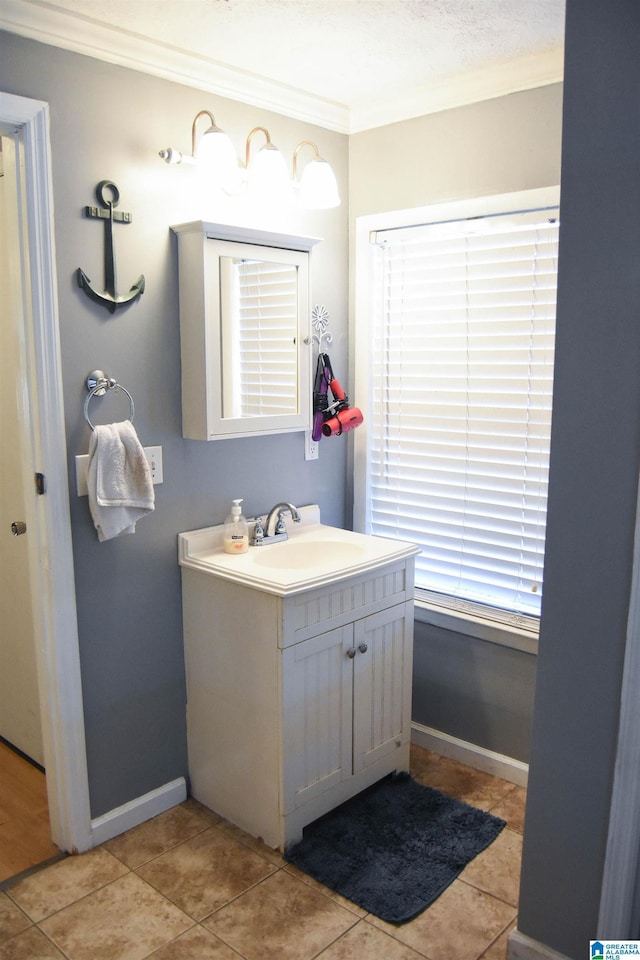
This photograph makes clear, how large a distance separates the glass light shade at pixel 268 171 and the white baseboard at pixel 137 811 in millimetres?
→ 2024

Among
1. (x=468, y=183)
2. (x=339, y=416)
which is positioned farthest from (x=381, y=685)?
(x=468, y=183)

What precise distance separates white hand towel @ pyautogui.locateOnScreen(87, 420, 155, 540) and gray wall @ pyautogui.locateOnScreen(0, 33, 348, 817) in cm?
7

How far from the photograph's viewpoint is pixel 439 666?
289 centimetres

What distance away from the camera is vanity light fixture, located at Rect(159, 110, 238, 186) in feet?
7.55

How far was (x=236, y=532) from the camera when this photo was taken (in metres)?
2.60

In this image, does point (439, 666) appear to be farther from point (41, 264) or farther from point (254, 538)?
point (41, 264)

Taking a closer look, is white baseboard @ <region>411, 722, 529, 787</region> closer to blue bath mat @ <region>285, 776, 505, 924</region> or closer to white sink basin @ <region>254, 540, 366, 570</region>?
blue bath mat @ <region>285, 776, 505, 924</region>

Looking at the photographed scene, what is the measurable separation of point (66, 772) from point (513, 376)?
1913 millimetres

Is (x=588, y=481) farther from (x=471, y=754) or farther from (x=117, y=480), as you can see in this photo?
(x=471, y=754)

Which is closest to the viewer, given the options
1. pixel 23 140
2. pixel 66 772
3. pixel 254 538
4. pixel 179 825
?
pixel 23 140

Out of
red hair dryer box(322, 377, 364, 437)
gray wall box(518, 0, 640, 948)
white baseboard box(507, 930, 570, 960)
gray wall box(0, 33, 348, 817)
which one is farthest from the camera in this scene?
red hair dryer box(322, 377, 364, 437)

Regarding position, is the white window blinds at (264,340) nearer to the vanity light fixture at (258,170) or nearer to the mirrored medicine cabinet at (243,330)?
the mirrored medicine cabinet at (243,330)

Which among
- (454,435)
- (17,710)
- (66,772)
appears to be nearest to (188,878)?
(66,772)

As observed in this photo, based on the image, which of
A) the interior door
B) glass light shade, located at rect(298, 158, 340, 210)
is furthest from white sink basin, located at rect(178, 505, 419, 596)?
glass light shade, located at rect(298, 158, 340, 210)
